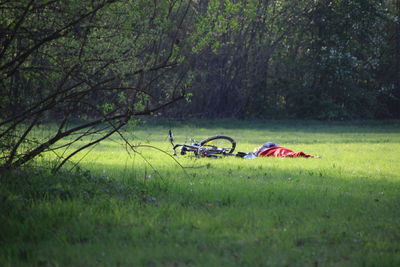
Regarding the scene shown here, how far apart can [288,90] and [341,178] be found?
2586 centimetres

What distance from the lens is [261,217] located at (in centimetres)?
527

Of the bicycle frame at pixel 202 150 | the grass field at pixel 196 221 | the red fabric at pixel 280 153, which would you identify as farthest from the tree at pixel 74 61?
the red fabric at pixel 280 153

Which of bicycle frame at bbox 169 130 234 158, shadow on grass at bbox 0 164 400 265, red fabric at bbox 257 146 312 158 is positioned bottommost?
shadow on grass at bbox 0 164 400 265

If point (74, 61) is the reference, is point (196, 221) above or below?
below

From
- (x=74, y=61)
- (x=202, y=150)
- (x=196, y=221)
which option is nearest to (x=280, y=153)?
(x=202, y=150)

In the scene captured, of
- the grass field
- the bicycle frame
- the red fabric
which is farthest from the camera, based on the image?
the red fabric

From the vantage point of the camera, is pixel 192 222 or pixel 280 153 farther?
pixel 280 153

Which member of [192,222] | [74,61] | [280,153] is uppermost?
[74,61]

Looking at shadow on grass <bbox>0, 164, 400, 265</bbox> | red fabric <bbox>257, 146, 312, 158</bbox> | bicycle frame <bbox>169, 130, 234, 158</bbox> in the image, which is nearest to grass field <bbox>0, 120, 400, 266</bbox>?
shadow on grass <bbox>0, 164, 400, 265</bbox>

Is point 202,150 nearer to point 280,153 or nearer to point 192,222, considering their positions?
point 280,153

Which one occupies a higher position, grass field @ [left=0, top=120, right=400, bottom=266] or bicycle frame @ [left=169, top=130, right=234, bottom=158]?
bicycle frame @ [left=169, top=130, right=234, bottom=158]

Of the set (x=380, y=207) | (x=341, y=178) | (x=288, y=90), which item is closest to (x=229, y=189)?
(x=380, y=207)

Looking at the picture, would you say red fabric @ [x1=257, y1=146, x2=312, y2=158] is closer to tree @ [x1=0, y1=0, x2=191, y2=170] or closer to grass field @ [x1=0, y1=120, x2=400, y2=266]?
grass field @ [x1=0, y1=120, x2=400, y2=266]

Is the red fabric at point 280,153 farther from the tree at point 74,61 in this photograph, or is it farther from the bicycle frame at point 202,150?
the tree at point 74,61
